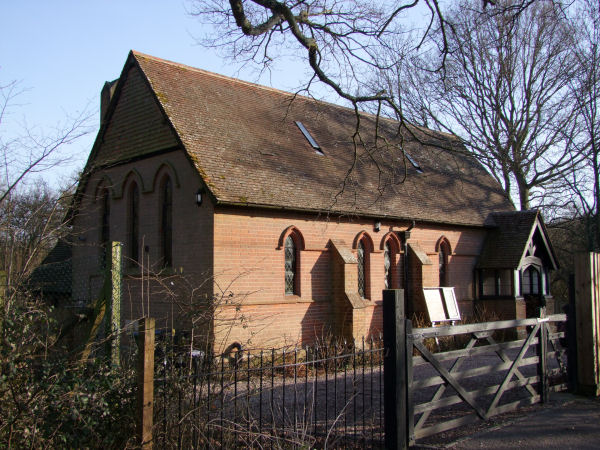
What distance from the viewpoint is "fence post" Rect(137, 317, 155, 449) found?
4.81 metres

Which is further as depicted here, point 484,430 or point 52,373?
point 484,430

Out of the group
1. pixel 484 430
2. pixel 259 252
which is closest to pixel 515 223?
pixel 259 252

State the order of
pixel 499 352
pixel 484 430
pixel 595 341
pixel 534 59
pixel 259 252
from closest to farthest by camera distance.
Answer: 1. pixel 484 430
2. pixel 499 352
3. pixel 595 341
4. pixel 259 252
5. pixel 534 59

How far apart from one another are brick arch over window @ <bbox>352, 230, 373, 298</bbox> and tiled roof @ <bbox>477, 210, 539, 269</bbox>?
21.2 feet

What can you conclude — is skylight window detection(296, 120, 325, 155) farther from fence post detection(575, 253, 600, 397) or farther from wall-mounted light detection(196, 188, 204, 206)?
fence post detection(575, 253, 600, 397)

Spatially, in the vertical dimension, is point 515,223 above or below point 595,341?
above

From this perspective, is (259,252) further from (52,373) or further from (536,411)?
(52,373)

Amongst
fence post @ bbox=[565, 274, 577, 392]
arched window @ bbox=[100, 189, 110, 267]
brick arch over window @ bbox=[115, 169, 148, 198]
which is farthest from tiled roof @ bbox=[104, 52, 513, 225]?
fence post @ bbox=[565, 274, 577, 392]

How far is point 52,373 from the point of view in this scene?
4762 millimetres

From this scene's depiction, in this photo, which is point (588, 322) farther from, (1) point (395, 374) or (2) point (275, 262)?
(2) point (275, 262)

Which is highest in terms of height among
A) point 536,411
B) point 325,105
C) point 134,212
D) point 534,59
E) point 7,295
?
point 534,59

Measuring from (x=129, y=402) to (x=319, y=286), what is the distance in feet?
41.0

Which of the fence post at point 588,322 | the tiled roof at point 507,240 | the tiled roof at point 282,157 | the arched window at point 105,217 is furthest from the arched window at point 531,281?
the arched window at point 105,217

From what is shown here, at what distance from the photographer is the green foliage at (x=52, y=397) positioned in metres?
4.53
